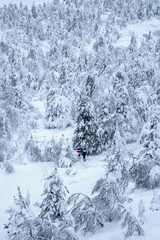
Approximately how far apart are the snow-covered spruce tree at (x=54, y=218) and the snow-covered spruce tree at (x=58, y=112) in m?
20.5

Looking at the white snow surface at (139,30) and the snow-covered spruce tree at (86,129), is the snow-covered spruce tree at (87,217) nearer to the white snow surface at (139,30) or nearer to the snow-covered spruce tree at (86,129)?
the snow-covered spruce tree at (86,129)

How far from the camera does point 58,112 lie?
84.8 ft

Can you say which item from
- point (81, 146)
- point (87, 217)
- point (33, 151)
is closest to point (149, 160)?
point (87, 217)

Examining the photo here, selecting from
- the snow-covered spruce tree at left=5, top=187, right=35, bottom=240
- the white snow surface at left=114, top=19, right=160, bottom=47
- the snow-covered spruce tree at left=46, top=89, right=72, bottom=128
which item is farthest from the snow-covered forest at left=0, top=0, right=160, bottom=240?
the white snow surface at left=114, top=19, right=160, bottom=47

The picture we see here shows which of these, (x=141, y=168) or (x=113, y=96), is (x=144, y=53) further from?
(x=141, y=168)

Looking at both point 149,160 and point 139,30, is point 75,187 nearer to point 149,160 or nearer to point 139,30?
point 149,160

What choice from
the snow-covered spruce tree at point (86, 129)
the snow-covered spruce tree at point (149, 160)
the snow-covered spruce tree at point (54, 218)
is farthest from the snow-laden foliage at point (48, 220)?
the snow-covered spruce tree at point (86, 129)

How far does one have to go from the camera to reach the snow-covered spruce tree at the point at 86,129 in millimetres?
17688

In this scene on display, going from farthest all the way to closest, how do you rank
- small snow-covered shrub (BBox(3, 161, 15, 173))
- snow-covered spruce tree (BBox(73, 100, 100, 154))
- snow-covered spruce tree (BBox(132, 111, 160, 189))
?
snow-covered spruce tree (BBox(73, 100, 100, 154)) < small snow-covered shrub (BBox(3, 161, 15, 173)) < snow-covered spruce tree (BBox(132, 111, 160, 189))

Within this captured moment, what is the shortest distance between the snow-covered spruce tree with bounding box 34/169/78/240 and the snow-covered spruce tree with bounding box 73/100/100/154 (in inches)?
511

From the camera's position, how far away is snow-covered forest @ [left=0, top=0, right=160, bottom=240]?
4.89m

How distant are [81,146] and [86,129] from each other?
1598 millimetres

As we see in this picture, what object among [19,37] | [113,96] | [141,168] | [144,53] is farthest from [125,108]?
[19,37]

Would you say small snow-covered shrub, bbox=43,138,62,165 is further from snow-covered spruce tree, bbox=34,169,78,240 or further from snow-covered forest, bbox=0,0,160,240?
snow-covered spruce tree, bbox=34,169,78,240
